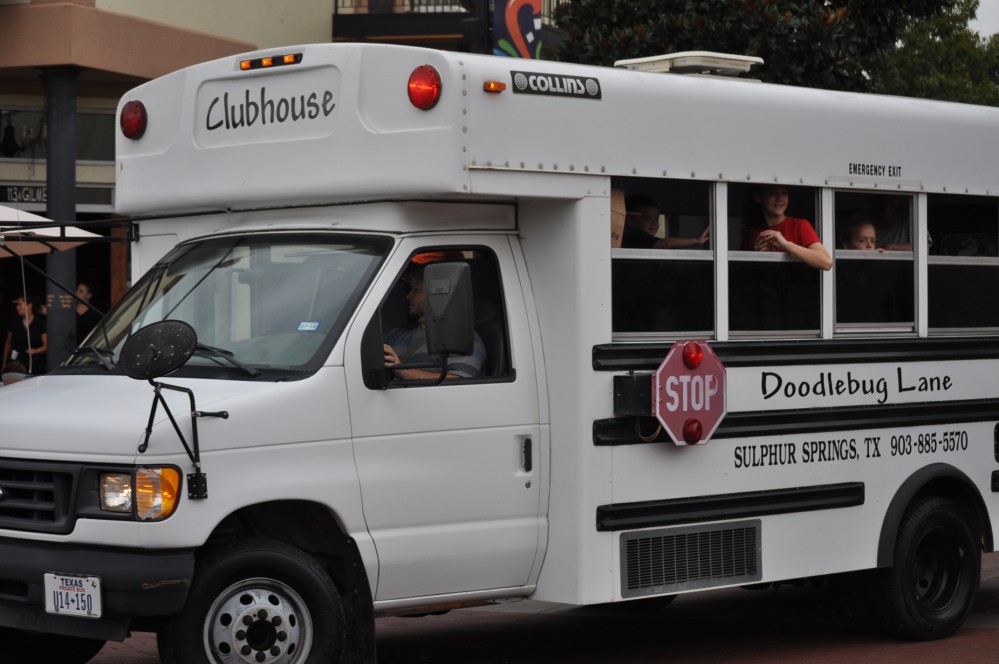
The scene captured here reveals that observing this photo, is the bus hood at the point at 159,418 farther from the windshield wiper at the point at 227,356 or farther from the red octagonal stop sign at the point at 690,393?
the red octagonal stop sign at the point at 690,393

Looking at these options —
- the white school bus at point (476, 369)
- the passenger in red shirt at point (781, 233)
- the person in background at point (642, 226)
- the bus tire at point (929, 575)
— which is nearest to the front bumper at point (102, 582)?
the white school bus at point (476, 369)

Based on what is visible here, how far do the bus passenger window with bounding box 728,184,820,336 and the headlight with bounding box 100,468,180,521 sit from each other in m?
3.10

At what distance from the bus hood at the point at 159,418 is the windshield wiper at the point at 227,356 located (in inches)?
3.3

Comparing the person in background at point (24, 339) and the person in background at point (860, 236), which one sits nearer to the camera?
the person in background at point (860, 236)

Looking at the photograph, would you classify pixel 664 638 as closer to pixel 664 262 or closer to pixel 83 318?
pixel 664 262

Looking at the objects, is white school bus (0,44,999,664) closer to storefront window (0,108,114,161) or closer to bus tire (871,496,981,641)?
bus tire (871,496,981,641)

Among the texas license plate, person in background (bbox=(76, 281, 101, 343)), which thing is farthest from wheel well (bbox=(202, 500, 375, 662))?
person in background (bbox=(76, 281, 101, 343))

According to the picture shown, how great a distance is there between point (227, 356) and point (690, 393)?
2231mm

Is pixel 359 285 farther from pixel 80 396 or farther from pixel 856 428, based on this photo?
pixel 856 428

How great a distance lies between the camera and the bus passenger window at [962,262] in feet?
30.6

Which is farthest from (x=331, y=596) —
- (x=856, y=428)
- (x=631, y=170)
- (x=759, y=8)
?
(x=759, y=8)

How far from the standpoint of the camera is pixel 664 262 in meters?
7.96

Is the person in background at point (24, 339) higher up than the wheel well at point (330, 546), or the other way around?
the person in background at point (24, 339)

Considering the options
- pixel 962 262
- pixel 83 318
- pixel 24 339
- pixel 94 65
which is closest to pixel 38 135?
pixel 94 65
